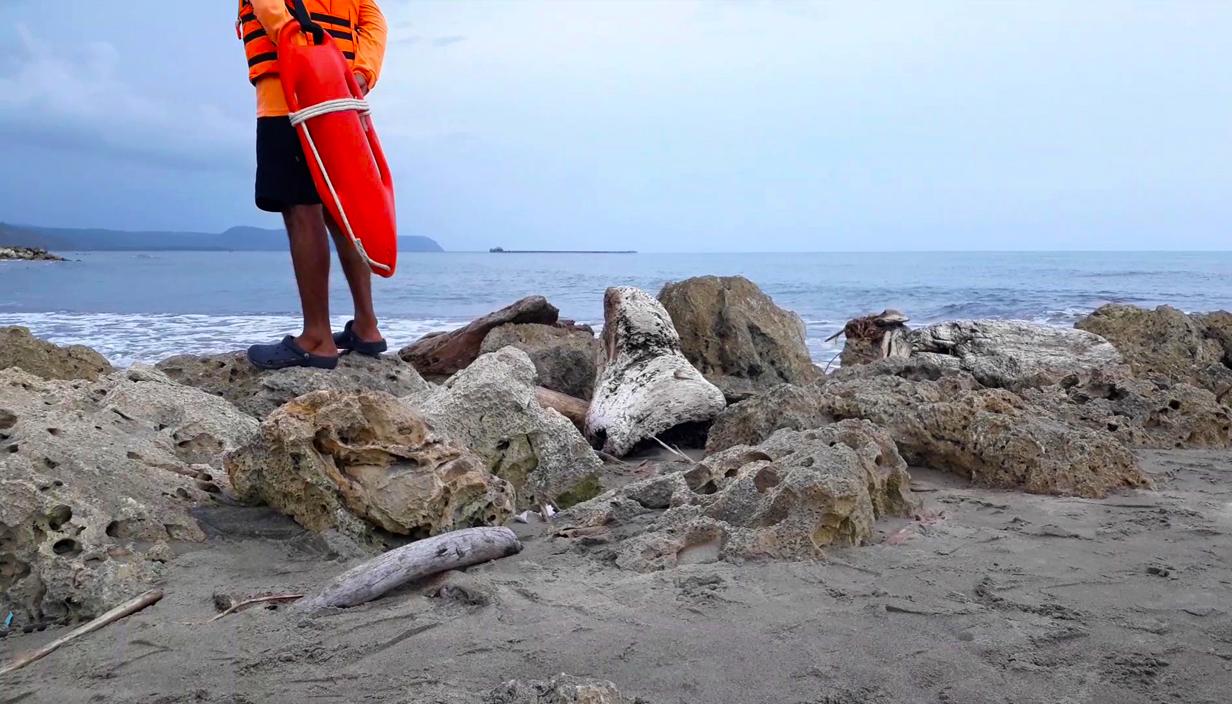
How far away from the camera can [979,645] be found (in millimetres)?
2188

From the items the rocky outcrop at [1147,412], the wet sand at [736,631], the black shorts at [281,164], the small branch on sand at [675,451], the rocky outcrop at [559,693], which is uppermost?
the black shorts at [281,164]

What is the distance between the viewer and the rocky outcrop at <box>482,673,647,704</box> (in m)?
1.83

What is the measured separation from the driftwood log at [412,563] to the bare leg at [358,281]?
6.79 feet

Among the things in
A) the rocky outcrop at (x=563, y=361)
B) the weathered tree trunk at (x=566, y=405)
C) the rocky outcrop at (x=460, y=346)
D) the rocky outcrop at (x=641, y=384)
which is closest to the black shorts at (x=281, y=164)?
the weathered tree trunk at (x=566, y=405)

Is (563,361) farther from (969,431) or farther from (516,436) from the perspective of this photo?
(969,431)

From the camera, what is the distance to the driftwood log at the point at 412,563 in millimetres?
2527

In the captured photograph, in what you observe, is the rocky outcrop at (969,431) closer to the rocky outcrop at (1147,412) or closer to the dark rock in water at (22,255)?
the rocky outcrop at (1147,412)

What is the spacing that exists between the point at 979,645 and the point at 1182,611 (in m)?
0.60

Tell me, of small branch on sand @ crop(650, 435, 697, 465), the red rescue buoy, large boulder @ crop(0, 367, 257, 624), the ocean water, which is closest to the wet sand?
large boulder @ crop(0, 367, 257, 624)

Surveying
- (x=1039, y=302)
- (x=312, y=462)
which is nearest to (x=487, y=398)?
(x=312, y=462)

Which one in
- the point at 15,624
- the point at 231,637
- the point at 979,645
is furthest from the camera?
the point at 15,624

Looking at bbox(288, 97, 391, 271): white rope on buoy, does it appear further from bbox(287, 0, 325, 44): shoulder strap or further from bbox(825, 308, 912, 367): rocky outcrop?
bbox(825, 308, 912, 367): rocky outcrop

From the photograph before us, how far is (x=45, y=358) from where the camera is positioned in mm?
4930

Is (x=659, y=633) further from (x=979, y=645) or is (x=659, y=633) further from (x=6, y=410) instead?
(x=6, y=410)
